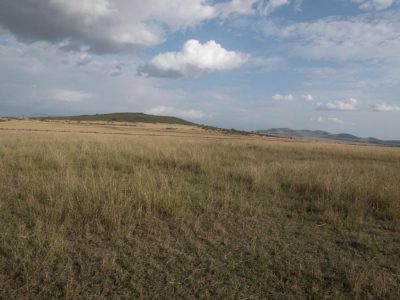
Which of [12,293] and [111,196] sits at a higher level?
[111,196]

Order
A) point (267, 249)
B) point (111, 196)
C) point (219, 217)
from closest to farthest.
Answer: point (267, 249) < point (219, 217) < point (111, 196)

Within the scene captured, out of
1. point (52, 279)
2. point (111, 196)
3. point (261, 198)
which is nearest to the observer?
point (52, 279)

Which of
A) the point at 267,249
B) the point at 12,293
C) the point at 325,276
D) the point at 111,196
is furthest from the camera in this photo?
the point at 111,196

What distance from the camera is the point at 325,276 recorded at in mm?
3430

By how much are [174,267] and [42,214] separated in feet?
8.43

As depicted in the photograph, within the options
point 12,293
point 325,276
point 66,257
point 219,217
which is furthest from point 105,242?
point 325,276

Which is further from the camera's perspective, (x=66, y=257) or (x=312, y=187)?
(x=312, y=187)

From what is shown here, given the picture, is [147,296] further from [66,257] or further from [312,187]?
[312,187]

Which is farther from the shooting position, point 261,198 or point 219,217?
point 261,198

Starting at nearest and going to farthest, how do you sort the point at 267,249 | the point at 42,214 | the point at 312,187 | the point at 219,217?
the point at 267,249, the point at 42,214, the point at 219,217, the point at 312,187

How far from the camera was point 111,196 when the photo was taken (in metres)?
5.46

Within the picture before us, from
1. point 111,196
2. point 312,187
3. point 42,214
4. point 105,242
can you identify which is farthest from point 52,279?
point 312,187

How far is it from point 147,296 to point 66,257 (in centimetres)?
124

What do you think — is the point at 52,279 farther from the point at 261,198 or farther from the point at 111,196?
the point at 261,198
